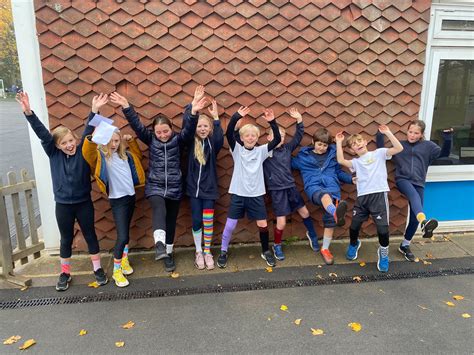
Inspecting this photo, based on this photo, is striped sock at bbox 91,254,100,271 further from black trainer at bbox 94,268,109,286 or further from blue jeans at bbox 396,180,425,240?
blue jeans at bbox 396,180,425,240

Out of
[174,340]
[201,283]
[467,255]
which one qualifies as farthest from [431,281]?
[174,340]

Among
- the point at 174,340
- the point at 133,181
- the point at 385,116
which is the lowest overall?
the point at 174,340

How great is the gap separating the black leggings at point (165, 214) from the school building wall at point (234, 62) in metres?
0.31

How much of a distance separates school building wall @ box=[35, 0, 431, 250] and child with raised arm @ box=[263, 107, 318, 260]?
0.24 metres

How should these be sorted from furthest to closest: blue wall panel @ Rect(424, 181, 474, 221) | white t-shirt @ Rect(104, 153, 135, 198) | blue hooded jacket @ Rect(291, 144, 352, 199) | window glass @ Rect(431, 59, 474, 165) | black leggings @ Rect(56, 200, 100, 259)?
blue wall panel @ Rect(424, 181, 474, 221) → window glass @ Rect(431, 59, 474, 165) → blue hooded jacket @ Rect(291, 144, 352, 199) → white t-shirt @ Rect(104, 153, 135, 198) → black leggings @ Rect(56, 200, 100, 259)

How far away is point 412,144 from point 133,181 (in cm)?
313

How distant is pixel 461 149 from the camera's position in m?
4.56

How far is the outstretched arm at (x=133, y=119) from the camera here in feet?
11.1

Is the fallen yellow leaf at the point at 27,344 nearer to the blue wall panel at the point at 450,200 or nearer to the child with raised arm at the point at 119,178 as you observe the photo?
the child with raised arm at the point at 119,178

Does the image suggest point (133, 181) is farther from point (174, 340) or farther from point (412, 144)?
point (412, 144)

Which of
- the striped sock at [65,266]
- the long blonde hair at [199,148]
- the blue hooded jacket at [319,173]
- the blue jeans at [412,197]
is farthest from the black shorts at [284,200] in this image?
the striped sock at [65,266]

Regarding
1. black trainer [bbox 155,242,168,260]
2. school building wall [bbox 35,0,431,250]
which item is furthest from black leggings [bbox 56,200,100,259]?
black trainer [bbox 155,242,168,260]

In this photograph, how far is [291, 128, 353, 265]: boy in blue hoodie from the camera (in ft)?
12.9

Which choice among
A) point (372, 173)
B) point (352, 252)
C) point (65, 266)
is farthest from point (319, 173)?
point (65, 266)
